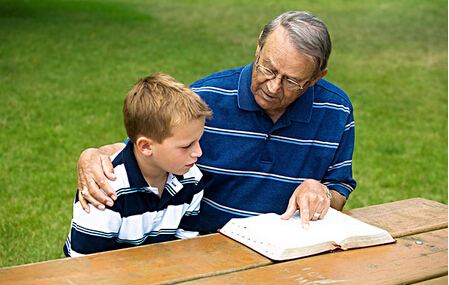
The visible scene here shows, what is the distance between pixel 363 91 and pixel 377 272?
743 centimetres

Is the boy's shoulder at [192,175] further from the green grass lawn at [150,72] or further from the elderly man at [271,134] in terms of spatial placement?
the green grass lawn at [150,72]

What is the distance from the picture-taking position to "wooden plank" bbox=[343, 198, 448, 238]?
2318 millimetres

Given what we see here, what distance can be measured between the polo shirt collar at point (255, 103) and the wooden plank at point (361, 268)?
29.4 inches

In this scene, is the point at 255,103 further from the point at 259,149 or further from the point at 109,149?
the point at 109,149

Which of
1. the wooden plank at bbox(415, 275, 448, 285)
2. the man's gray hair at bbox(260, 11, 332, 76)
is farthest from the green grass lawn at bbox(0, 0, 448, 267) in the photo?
the wooden plank at bbox(415, 275, 448, 285)

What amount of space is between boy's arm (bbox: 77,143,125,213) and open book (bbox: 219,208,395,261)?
1.41ft

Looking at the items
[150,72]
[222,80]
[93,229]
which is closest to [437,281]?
[93,229]

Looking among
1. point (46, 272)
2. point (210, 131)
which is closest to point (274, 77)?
point (210, 131)

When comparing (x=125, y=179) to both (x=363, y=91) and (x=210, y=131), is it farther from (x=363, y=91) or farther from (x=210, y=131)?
(x=363, y=91)

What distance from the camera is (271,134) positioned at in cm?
261

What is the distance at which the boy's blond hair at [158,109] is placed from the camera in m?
2.03

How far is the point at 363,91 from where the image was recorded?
901cm

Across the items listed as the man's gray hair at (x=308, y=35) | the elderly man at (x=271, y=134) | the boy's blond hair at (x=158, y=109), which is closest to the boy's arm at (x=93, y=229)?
the boy's blond hair at (x=158, y=109)

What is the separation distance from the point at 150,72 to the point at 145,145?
7.17 m
